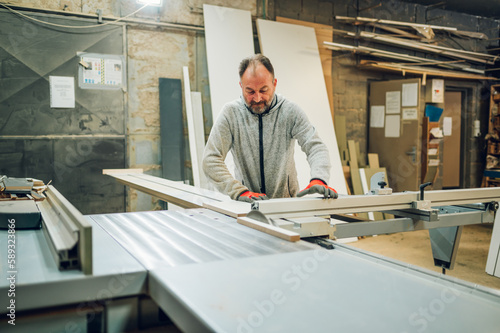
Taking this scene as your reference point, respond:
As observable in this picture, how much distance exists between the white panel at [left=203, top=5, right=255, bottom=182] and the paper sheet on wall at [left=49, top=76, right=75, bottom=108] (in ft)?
4.25

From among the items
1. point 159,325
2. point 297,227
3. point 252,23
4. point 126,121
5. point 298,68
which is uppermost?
point 252,23

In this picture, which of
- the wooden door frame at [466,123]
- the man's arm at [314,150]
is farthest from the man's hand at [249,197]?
the wooden door frame at [466,123]

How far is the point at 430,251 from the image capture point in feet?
13.6

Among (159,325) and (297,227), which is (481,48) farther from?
(159,325)

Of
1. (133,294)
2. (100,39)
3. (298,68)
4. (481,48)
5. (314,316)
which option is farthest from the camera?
(481,48)

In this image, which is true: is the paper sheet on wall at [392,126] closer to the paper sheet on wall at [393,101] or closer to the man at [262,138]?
the paper sheet on wall at [393,101]

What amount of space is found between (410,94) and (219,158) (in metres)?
3.99

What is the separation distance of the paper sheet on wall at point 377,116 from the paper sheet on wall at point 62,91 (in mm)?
3767

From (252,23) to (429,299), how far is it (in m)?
4.33

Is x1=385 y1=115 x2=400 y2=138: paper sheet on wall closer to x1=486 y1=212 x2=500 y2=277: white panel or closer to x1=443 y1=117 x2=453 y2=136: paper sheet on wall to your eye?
x1=443 y1=117 x2=453 y2=136: paper sheet on wall

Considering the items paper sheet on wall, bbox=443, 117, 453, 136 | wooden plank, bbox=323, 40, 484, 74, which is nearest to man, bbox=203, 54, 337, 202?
wooden plank, bbox=323, 40, 484, 74

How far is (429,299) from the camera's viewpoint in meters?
0.71

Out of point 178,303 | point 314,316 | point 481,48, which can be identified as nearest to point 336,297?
point 314,316

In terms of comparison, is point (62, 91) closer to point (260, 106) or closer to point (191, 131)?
point (191, 131)
